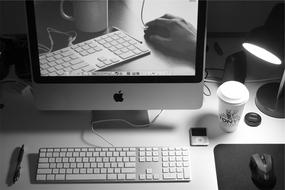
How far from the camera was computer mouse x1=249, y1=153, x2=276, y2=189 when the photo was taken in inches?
39.7

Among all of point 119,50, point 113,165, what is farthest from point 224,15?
point 113,165

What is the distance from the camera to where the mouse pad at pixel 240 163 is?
1025mm

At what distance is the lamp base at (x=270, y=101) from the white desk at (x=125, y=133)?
0.02m

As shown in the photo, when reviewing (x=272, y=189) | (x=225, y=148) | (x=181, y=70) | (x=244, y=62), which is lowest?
(x=272, y=189)

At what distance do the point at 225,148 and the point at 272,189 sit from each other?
166mm

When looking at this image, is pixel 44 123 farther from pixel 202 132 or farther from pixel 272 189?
pixel 272 189

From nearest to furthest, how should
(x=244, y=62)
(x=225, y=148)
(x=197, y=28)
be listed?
(x=197, y=28)
(x=225, y=148)
(x=244, y=62)

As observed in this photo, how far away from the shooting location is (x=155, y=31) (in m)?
1.04

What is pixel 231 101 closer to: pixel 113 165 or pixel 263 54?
pixel 263 54

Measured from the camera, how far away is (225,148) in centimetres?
112

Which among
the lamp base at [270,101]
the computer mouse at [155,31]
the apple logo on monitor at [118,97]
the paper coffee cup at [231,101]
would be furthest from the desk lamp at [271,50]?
the apple logo on monitor at [118,97]

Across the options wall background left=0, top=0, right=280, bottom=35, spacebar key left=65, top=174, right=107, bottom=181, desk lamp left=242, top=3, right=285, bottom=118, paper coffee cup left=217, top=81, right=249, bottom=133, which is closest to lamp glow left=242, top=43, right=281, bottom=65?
desk lamp left=242, top=3, right=285, bottom=118

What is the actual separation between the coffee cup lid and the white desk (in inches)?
5.1

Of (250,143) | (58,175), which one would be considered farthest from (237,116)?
(58,175)
